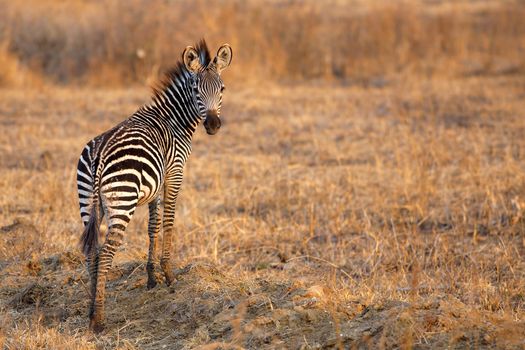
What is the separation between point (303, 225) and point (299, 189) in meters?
1.18

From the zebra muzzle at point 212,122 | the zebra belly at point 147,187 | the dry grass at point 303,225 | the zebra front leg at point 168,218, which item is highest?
the zebra muzzle at point 212,122

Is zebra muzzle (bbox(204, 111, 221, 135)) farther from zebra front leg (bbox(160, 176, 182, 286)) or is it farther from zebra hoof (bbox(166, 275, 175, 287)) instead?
zebra hoof (bbox(166, 275, 175, 287))

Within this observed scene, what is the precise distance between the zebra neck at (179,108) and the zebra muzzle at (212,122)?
232 mm

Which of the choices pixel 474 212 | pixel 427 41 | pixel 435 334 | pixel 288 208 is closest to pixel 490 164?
pixel 474 212

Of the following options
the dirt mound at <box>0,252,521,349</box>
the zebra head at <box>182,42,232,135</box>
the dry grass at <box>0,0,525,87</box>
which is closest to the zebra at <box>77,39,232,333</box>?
the zebra head at <box>182,42,232,135</box>

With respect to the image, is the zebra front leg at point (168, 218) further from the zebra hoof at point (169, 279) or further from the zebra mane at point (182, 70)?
the zebra mane at point (182, 70)

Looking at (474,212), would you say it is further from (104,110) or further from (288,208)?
(104,110)

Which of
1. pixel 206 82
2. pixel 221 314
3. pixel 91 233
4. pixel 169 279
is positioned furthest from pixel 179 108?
pixel 221 314

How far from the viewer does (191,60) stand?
21.4ft

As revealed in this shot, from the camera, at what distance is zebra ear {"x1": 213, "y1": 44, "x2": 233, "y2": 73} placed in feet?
21.8

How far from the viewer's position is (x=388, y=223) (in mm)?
9195

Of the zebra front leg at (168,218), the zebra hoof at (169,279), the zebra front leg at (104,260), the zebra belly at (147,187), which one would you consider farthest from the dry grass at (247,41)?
the zebra front leg at (104,260)

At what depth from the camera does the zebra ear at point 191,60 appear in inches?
254

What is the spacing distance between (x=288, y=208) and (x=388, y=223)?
1176mm
